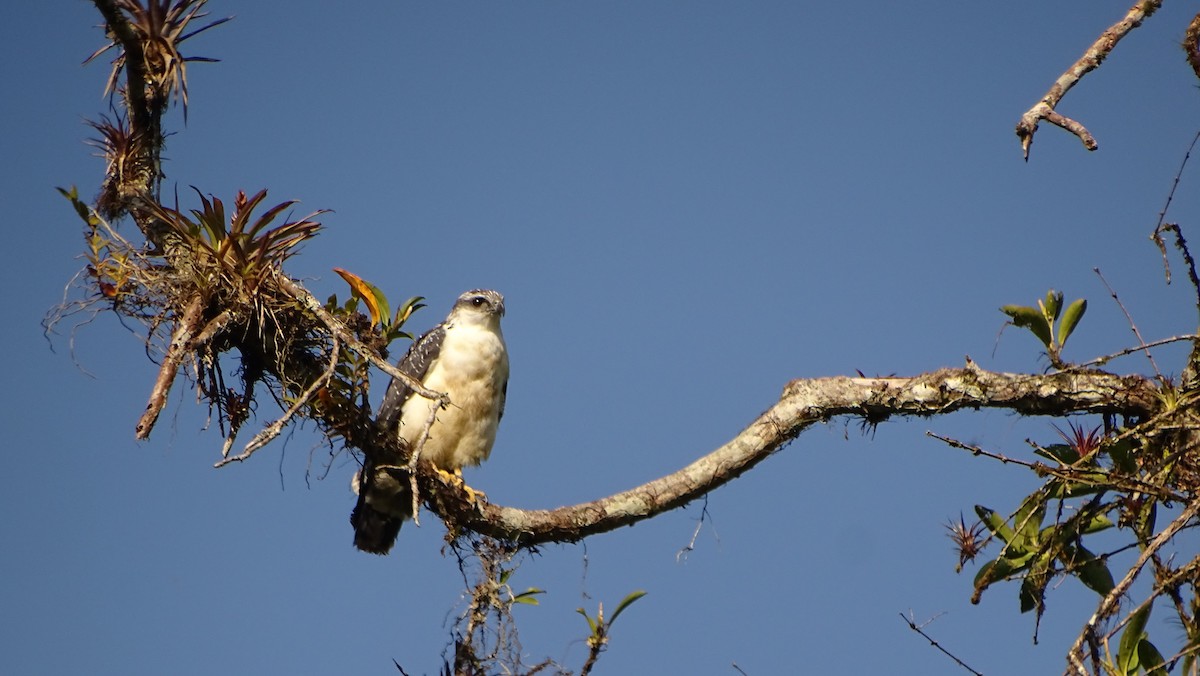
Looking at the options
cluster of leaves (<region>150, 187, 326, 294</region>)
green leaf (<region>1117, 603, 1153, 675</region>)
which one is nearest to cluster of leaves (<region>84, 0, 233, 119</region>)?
cluster of leaves (<region>150, 187, 326, 294</region>)

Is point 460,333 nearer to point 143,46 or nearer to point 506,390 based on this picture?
point 506,390

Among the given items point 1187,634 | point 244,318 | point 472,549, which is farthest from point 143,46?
point 1187,634

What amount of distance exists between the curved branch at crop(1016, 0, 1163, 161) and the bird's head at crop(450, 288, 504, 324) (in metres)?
4.30

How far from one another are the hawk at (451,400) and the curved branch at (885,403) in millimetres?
2291

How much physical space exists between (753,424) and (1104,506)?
145 cm

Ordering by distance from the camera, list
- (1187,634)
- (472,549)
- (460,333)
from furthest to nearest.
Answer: (460,333)
(472,549)
(1187,634)

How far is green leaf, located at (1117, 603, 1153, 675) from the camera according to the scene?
3959mm

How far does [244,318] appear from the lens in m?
4.80

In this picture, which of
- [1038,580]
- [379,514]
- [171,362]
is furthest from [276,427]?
[1038,580]

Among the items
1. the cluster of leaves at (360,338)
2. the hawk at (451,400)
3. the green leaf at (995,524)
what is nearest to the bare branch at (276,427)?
the cluster of leaves at (360,338)

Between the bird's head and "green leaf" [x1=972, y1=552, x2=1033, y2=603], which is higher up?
the bird's head

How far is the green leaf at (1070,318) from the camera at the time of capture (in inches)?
179

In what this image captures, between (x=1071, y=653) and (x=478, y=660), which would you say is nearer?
(x=1071, y=653)

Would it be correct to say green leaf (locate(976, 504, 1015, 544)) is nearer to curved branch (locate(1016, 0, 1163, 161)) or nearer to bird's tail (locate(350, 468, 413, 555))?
curved branch (locate(1016, 0, 1163, 161))
